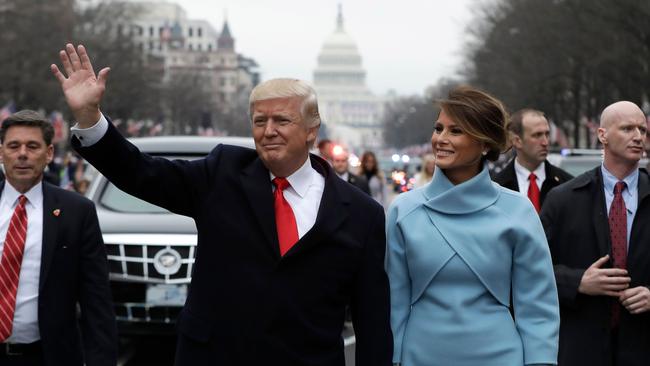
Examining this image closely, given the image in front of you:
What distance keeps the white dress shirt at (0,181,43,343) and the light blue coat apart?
1696mm

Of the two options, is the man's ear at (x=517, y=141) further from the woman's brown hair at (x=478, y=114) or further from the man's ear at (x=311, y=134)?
the man's ear at (x=311, y=134)

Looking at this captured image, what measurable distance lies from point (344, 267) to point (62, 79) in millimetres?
1131

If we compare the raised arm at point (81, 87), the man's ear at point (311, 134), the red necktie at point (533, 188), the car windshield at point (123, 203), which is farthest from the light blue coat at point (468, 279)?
the car windshield at point (123, 203)

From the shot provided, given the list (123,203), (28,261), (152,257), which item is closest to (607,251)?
(28,261)

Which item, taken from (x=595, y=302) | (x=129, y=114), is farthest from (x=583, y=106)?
(x=595, y=302)

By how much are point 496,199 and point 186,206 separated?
1118 millimetres

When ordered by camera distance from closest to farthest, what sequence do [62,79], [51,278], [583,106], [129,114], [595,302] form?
[62,79], [51,278], [595,302], [583,106], [129,114]

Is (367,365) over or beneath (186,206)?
beneath

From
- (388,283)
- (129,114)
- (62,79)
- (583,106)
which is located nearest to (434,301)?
(388,283)

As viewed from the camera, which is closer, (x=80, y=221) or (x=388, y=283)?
(x=388, y=283)

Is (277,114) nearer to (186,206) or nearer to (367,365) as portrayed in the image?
(186,206)

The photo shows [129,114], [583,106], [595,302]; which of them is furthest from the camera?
[129,114]

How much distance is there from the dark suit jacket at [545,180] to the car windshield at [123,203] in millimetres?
3352

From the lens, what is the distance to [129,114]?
238 ft
